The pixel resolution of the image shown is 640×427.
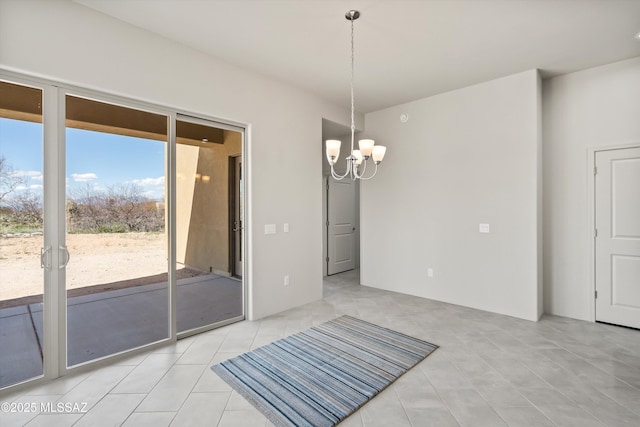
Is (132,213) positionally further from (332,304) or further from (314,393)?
(332,304)

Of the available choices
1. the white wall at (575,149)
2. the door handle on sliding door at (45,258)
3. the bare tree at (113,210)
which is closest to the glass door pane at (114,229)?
the bare tree at (113,210)

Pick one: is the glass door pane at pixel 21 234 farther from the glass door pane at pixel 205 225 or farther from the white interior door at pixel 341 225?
the white interior door at pixel 341 225

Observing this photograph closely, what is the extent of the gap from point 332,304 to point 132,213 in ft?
9.14

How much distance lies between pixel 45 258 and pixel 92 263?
0.33 m

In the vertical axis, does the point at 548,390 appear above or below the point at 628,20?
below

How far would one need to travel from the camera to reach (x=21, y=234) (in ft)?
7.57

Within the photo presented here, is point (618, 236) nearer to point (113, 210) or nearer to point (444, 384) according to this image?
point (444, 384)

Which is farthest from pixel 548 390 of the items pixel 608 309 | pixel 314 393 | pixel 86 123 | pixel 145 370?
pixel 86 123

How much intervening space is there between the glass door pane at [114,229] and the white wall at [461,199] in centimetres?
340

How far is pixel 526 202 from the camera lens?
3740 mm

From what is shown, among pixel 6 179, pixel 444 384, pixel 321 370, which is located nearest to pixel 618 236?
pixel 444 384

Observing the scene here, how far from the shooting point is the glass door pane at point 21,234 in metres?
2.24

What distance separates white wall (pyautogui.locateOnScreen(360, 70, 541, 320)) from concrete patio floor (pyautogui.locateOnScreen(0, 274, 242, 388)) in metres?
2.86

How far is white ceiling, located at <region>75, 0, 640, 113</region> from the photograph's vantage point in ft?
8.23
